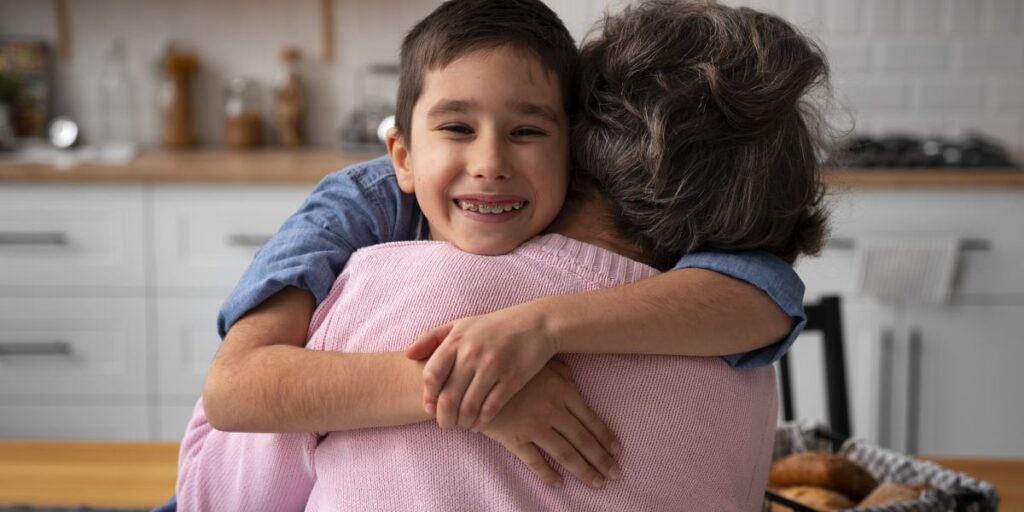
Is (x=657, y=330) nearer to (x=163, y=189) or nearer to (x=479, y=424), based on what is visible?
(x=479, y=424)

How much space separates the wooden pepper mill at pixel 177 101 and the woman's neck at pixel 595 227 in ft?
9.76

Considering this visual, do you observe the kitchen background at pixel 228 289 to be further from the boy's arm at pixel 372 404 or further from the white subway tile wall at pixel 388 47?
the boy's arm at pixel 372 404

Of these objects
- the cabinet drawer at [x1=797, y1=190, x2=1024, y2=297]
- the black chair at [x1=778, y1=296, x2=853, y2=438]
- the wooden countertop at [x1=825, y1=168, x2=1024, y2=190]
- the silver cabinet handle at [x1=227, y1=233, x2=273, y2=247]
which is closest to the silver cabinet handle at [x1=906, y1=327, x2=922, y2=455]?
the cabinet drawer at [x1=797, y1=190, x2=1024, y2=297]

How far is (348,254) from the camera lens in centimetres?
107

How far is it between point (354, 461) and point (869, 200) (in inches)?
94.8

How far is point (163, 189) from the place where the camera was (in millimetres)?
3172

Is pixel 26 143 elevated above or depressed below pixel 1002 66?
below

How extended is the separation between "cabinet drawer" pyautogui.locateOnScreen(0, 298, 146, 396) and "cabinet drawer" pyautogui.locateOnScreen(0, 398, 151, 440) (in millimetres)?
49

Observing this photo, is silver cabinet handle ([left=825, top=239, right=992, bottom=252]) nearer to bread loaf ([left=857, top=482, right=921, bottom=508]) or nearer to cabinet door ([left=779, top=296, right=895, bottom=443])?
cabinet door ([left=779, top=296, right=895, bottom=443])

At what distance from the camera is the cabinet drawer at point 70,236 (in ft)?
10.4

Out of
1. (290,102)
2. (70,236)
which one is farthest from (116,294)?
(290,102)

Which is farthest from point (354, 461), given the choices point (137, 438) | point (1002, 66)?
point (1002, 66)

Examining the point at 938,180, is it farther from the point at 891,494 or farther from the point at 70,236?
the point at 70,236

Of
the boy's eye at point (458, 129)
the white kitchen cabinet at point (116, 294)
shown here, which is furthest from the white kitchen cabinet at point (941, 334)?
the boy's eye at point (458, 129)
